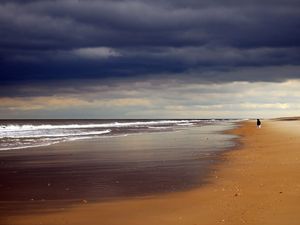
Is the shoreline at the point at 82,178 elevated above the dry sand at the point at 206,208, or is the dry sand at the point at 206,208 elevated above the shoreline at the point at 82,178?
the shoreline at the point at 82,178

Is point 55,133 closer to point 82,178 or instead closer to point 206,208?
point 82,178

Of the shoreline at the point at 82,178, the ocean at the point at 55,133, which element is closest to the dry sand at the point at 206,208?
the shoreline at the point at 82,178

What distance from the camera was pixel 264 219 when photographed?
301 inches

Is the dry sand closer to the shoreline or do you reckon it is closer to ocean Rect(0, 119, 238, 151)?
the shoreline

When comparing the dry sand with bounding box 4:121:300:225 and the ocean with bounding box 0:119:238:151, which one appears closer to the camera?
the dry sand with bounding box 4:121:300:225

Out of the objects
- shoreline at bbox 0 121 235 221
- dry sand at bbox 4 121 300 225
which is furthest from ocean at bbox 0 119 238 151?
dry sand at bbox 4 121 300 225

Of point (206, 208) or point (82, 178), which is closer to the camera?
point (206, 208)

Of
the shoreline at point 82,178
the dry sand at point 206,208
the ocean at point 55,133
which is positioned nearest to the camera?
the dry sand at point 206,208

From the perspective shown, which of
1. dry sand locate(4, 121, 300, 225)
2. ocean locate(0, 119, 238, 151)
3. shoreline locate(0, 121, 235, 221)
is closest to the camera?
dry sand locate(4, 121, 300, 225)

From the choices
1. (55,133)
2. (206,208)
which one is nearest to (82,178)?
(206,208)

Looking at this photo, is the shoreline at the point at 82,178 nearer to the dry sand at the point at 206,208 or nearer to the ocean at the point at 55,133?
the dry sand at the point at 206,208

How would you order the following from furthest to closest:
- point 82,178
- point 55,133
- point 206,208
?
point 55,133, point 82,178, point 206,208

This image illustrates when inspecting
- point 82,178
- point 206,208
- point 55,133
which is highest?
point 55,133

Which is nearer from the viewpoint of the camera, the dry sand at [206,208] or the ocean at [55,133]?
the dry sand at [206,208]
